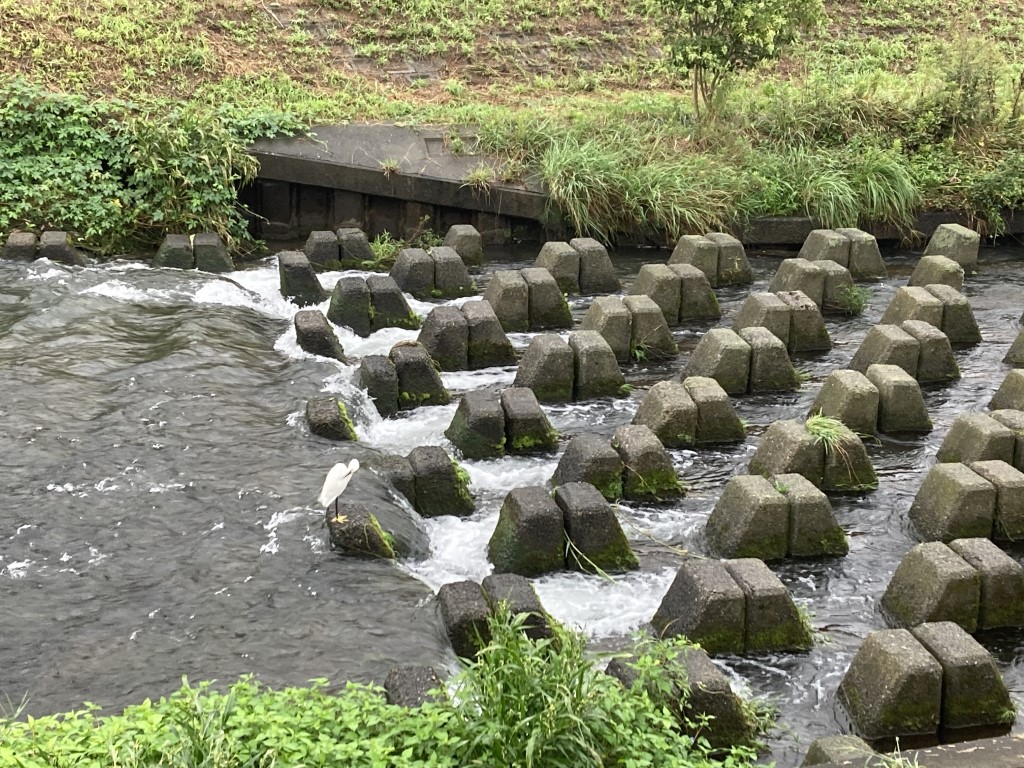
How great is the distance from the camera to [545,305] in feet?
37.0

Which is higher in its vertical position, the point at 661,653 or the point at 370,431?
the point at 661,653

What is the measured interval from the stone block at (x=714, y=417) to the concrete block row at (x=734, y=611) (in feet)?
8.30

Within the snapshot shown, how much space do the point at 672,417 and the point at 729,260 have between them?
4116 mm

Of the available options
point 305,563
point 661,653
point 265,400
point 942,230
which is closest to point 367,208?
point 265,400

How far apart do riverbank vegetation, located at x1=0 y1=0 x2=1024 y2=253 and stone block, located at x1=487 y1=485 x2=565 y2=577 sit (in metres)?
6.65

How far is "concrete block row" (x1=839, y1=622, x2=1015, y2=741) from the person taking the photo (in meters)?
5.67

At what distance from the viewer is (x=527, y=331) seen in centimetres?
1123

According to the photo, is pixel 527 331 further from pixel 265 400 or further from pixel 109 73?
pixel 109 73

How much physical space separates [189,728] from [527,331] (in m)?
7.24

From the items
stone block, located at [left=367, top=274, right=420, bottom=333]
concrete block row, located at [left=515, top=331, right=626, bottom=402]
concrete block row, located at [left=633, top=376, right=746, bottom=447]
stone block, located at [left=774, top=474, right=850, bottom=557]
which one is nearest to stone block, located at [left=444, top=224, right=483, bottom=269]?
stone block, located at [left=367, top=274, right=420, bottom=333]

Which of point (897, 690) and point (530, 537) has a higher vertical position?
point (897, 690)

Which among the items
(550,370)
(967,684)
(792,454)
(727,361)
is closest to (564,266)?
(550,370)

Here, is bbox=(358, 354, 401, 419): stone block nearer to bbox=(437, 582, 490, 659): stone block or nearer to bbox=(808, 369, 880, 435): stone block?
bbox=(808, 369, 880, 435): stone block

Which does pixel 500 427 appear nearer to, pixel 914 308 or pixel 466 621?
pixel 466 621
